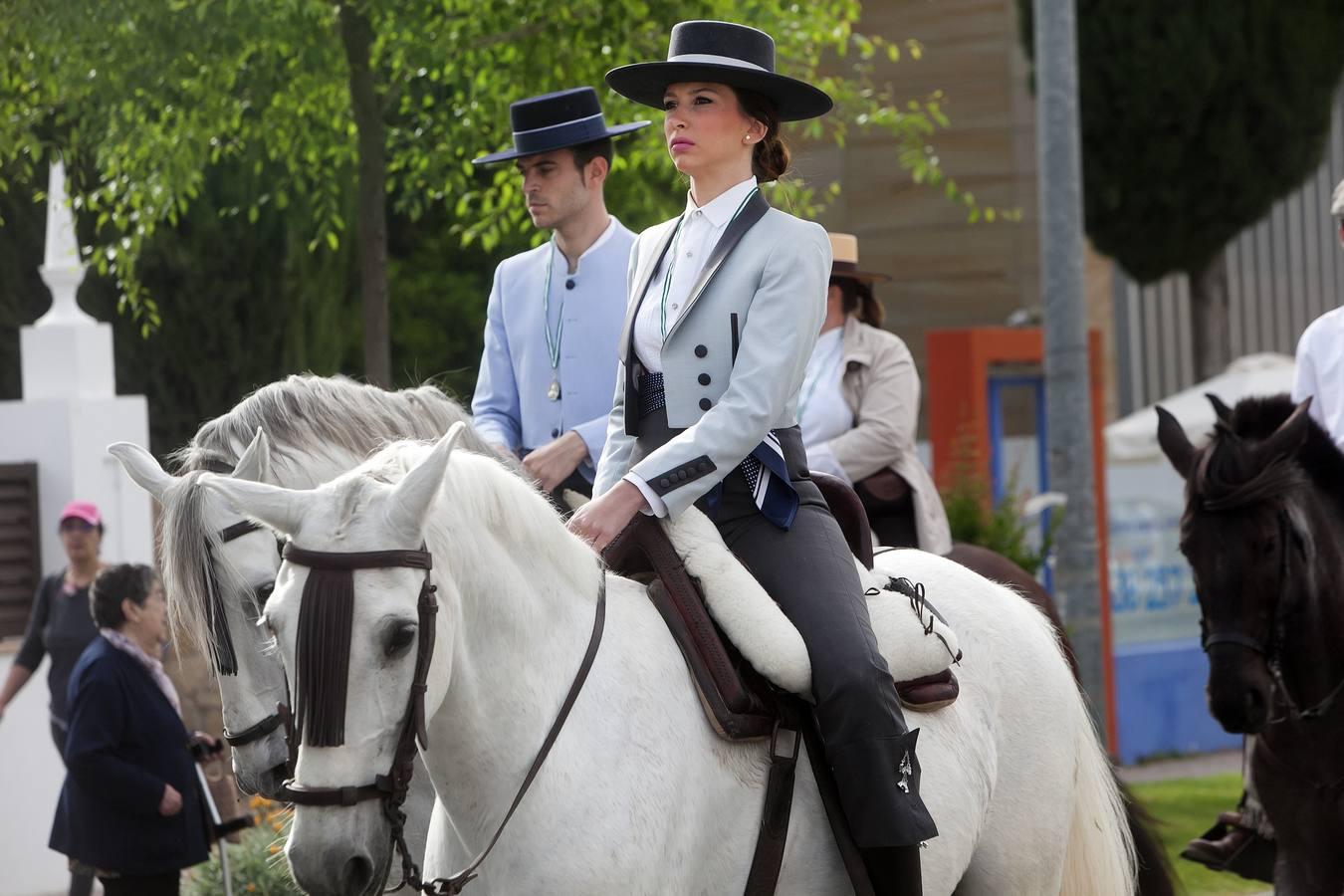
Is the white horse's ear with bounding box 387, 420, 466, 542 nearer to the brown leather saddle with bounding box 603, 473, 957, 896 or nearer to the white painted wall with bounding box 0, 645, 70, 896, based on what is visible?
the brown leather saddle with bounding box 603, 473, 957, 896

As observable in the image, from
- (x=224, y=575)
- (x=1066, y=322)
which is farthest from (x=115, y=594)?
(x=1066, y=322)

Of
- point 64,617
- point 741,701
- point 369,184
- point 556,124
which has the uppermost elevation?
point 369,184

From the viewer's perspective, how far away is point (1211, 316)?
22766 mm

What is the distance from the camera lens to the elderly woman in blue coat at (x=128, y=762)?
657 cm

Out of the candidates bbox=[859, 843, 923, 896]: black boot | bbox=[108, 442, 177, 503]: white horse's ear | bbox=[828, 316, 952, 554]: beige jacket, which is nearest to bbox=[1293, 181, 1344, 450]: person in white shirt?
bbox=[828, 316, 952, 554]: beige jacket

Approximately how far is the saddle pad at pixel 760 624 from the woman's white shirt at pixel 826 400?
3213mm

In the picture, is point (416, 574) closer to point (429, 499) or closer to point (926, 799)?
point (429, 499)

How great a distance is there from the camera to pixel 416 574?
3096 mm

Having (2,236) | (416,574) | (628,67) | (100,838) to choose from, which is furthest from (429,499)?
(2,236)

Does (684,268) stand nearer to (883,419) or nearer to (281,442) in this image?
(281,442)

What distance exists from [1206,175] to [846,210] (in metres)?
4.54

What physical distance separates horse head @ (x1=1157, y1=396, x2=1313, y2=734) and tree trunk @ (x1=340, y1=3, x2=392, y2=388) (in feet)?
13.3

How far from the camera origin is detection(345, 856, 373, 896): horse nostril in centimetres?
298

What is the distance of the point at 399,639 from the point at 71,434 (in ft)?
24.8
